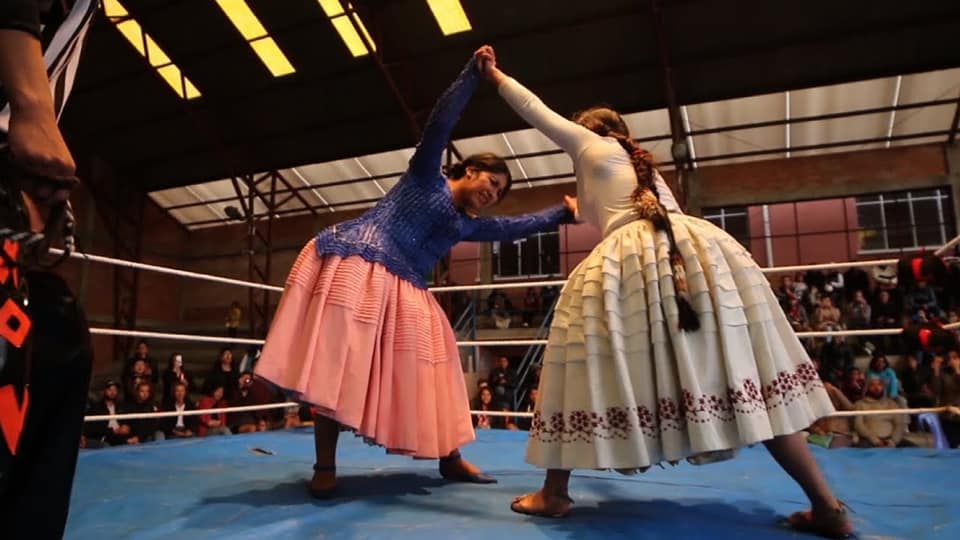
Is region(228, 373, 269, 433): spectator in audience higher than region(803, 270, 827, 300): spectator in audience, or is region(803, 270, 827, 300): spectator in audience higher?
region(803, 270, 827, 300): spectator in audience

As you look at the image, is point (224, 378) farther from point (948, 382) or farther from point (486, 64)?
point (948, 382)

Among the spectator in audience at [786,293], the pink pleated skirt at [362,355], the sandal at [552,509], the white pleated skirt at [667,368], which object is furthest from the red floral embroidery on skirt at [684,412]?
the spectator in audience at [786,293]

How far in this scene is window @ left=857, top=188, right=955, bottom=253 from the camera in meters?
9.23

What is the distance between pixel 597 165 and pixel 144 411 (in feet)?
13.3

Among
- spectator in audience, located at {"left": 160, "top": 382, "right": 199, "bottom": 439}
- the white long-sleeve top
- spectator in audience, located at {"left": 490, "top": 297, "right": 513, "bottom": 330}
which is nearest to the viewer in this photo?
the white long-sleeve top

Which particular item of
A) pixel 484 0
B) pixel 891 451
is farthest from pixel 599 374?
pixel 484 0

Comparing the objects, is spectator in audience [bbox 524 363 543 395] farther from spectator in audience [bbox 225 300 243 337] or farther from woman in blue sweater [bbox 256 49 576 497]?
spectator in audience [bbox 225 300 243 337]

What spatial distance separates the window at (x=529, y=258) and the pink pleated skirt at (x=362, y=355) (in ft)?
31.3

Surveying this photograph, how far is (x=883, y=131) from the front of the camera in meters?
9.02

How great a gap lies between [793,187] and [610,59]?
13.2 feet

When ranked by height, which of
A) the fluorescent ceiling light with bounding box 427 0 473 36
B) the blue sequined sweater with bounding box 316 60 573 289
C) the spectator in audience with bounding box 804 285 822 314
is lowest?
the blue sequined sweater with bounding box 316 60 573 289

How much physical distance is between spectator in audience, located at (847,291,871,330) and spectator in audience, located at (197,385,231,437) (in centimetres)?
712

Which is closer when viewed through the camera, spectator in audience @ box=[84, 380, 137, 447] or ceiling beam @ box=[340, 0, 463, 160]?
spectator in audience @ box=[84, 380, 137, 447]

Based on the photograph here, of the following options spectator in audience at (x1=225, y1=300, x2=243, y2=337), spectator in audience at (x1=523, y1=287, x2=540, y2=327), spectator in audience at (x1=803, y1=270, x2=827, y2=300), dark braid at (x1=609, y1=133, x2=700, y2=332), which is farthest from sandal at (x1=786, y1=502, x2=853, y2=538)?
spectator in audience at (x1=225, y1=300, x2=243, y2=337)
